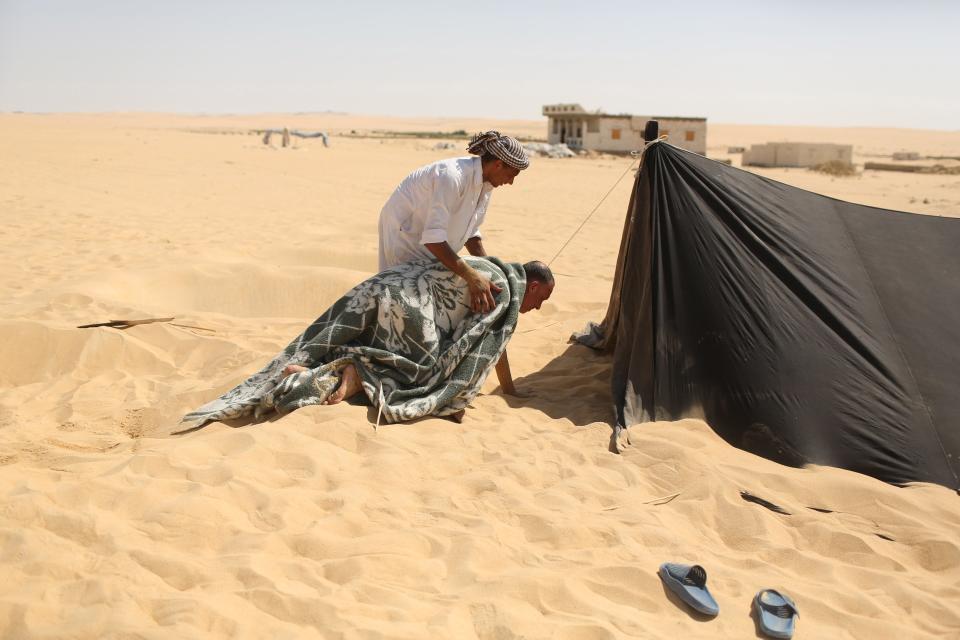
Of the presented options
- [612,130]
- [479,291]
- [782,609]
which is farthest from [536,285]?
[612,130]

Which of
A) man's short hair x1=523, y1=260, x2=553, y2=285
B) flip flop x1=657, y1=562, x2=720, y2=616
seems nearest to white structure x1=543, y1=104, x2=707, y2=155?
man's short hair x1=523, y1=260, x2=553, y2=285

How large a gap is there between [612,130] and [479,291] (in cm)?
3130

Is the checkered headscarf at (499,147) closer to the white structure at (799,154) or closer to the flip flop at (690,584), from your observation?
the flip flop at (690,584)

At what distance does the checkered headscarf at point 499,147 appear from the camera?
13.2ft

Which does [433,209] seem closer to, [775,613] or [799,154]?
[775,613]

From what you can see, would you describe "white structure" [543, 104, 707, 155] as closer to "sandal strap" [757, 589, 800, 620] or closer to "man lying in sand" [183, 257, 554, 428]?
"man lying in sand" [183, 257, 554, 428]

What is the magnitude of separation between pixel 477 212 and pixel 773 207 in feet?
5.57

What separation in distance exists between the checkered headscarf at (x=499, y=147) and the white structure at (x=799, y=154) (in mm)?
26001

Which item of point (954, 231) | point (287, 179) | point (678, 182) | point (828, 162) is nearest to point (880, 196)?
point (828, 162)

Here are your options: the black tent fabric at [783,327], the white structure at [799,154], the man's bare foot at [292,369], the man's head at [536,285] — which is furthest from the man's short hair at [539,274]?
the white structure at [799,154]

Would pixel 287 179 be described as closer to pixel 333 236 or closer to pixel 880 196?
pixel 333 236

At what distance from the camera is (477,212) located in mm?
4238

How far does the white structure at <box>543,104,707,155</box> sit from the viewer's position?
3234 cm

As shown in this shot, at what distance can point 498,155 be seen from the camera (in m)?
4.04
